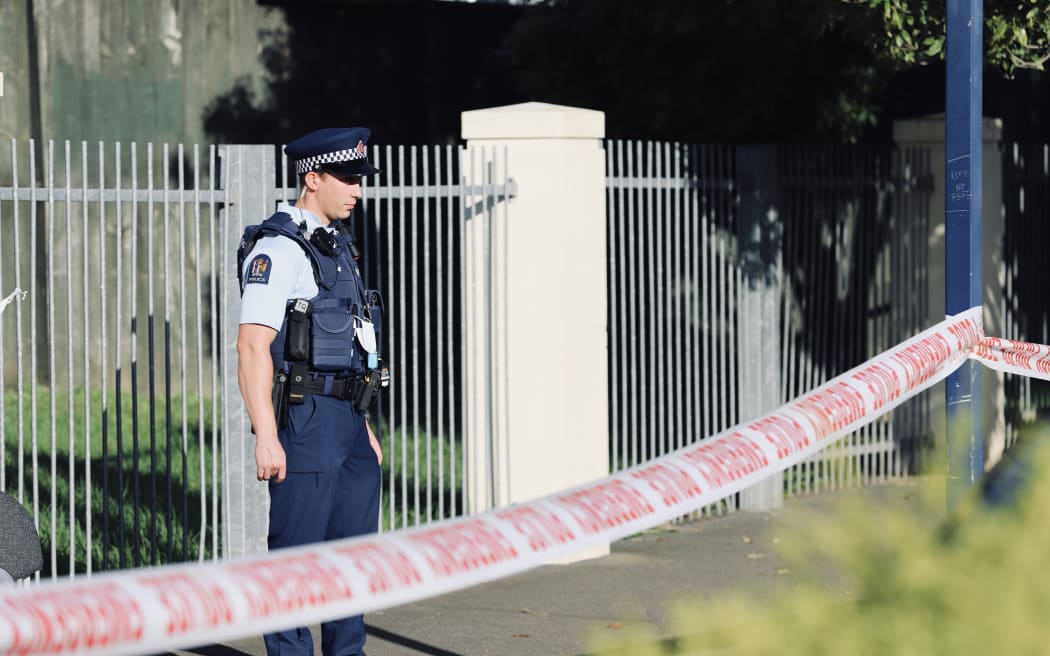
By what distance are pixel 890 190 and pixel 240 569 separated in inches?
335

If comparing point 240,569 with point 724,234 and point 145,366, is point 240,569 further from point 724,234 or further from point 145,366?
point 145,366

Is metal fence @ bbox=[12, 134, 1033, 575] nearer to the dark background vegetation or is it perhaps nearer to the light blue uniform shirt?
the dark background vegetation

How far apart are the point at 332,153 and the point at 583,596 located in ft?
9.80

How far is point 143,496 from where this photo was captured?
9.98 metres

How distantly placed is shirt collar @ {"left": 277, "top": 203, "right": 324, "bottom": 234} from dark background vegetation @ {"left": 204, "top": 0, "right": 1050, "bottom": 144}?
4326 millimetres

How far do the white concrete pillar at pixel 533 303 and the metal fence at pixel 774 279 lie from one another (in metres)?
0.53

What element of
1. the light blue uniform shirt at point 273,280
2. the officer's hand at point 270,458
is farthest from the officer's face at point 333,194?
the officer's hand at point 270,458

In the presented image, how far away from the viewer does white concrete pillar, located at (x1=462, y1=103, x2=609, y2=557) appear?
8.10 metres

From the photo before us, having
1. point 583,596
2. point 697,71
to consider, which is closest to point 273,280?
point 583,596

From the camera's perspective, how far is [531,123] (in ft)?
26.5

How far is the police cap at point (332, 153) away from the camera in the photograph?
530 centimetres

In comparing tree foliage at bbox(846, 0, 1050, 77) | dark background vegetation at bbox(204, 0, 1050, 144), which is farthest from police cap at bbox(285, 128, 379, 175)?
dark background vegetation at bbox(204, 0, 1050, 144)

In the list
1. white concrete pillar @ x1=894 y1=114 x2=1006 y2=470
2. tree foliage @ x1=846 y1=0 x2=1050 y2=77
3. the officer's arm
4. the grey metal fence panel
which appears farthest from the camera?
white concrete pillar @ x1=894 y1=114 x2=1006 y2=470

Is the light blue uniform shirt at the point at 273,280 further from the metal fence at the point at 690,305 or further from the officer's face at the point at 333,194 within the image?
the metal fence at the point at 690,305
